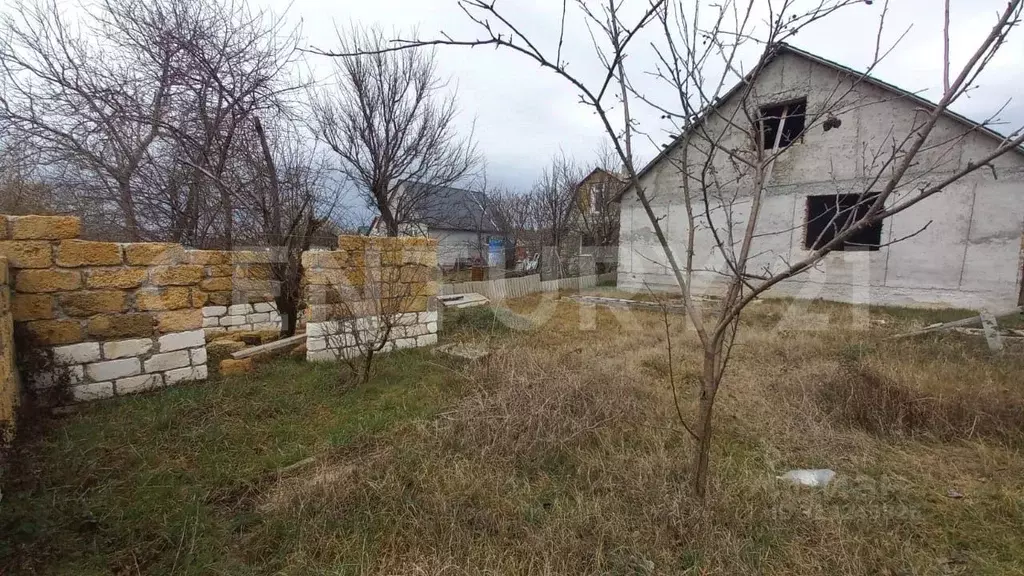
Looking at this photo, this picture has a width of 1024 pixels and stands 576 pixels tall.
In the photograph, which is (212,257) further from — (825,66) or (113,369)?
(825,66)

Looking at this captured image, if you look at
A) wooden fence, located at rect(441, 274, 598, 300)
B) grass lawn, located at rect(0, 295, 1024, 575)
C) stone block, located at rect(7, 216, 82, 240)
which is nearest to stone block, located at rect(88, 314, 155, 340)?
grass lawn, located at rect(0, 295, 1024, 575)

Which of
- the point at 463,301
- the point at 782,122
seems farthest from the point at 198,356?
the point at 463,301

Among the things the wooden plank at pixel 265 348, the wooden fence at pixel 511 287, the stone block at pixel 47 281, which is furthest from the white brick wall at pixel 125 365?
the wooden fence at pixel 511 287

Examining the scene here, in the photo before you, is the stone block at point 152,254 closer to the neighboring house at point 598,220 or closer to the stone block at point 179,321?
the stone block at point 179,321

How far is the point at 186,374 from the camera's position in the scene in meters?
3.88

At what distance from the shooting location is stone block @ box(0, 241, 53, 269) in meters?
3.13

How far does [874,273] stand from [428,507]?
11103 mm

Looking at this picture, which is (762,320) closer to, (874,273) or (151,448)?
(874,273)

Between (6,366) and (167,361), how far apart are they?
1.20 metres

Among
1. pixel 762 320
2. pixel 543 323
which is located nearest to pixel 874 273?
pixel 762 320

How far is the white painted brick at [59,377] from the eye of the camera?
3.18 metres

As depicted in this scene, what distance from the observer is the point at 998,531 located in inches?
82.1

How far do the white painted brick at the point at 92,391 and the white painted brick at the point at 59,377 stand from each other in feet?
0.19

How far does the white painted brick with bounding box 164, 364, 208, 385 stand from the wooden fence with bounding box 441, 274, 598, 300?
6.62 m
